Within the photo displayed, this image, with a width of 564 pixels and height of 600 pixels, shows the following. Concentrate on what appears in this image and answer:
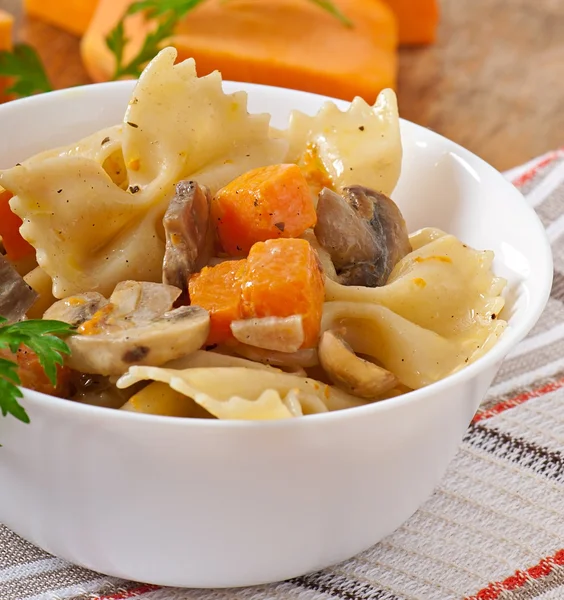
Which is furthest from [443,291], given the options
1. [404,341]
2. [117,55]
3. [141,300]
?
[117,55]

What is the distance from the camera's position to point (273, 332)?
1938mm

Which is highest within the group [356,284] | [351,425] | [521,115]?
[351,425]

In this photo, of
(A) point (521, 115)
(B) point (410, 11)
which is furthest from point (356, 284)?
(B) point (410, 11)

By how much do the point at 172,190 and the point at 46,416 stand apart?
3.07ft

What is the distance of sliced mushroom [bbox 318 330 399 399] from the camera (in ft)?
6.43

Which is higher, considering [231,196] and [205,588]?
[231,196]

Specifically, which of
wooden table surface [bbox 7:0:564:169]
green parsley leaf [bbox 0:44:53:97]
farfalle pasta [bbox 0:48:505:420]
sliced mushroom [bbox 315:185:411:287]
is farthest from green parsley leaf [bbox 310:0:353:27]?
sliced mushroom [bbox 315:185:411:287]

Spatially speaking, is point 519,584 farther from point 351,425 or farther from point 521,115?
point 521,115

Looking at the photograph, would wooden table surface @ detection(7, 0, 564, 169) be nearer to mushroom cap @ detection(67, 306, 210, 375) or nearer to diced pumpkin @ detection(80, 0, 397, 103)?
diced pumpkin @ detection(80, 0, 397, 103)

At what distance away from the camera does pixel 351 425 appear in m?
1.68

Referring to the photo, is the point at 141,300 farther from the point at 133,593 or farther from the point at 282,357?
the point at 133,593

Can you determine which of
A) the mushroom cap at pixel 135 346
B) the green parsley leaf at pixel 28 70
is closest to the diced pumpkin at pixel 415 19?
the green parsley leaf at pixel 28 70

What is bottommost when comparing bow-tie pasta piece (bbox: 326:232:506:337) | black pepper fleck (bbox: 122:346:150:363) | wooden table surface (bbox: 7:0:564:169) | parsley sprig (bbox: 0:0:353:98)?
wooden table surface (bbox: 7:0:564:169)

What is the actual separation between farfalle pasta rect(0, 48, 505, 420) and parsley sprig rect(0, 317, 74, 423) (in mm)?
74
